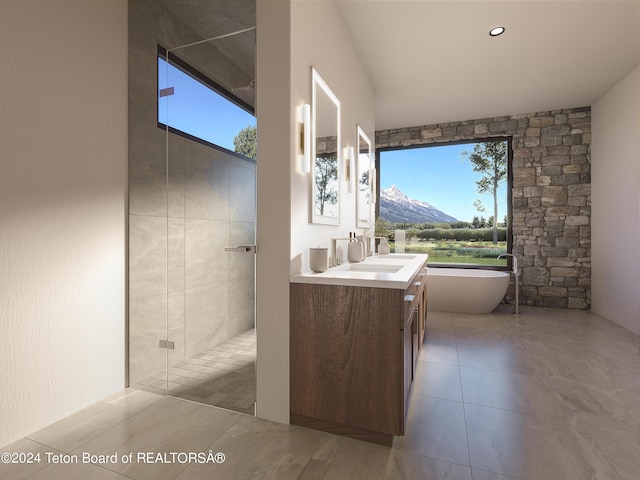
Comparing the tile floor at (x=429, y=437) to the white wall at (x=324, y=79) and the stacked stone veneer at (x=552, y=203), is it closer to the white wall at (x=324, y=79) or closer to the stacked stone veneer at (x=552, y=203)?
the white wall at (x=324, y=79)

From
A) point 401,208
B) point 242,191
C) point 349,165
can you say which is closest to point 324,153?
point 349,165

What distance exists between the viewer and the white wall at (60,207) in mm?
1604

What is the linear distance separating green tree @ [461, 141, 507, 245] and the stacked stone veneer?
0.19 meters

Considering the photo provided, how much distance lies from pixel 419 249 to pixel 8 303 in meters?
5.02

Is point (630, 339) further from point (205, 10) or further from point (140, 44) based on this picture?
point (140, 44)

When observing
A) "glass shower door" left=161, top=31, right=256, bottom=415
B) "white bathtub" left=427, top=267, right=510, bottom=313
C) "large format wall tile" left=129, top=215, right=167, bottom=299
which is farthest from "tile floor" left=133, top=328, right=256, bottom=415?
"white bathtub" left=427, top=267, right=510, bottom=313

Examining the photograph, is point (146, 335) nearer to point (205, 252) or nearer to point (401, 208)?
point (205, 252)

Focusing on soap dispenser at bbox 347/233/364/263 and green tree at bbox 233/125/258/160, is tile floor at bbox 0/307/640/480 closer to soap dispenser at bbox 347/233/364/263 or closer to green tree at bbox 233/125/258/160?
soap dispenser at bbox 347/233/364/263

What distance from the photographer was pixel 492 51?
3.16 meters

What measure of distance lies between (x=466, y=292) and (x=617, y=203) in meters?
2.00

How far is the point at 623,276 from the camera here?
3.76m

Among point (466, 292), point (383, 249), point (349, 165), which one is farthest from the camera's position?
point (466, 292)

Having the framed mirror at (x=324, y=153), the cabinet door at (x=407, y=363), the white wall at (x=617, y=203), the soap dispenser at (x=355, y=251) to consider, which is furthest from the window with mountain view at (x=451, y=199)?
the cabinet door at (x=407, y=363)

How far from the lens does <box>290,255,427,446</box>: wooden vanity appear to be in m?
1.57
